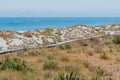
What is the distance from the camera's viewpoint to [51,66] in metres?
16.4

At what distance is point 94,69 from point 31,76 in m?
3.78

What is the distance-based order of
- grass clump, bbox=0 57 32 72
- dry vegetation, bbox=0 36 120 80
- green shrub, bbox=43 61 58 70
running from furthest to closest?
1. green shrub, bbox=43 61 58 70
2. grass clump, bbox=0 57 32 72
3. dry vegetation, bbox=0 36 120 80

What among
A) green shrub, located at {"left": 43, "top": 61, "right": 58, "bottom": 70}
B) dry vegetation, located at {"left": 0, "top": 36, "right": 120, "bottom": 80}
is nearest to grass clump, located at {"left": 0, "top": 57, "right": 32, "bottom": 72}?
dry vegetation, located at {"left": 0, "top": 36, "right": 120, "bottom": 80}

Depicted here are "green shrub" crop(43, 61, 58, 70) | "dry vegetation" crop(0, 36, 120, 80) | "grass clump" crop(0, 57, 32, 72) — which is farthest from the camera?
"green shrub" crop(43, 61, 58, 70)

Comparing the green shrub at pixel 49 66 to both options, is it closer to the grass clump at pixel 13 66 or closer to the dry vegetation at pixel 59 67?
the dry vegetation at pixel 59 67

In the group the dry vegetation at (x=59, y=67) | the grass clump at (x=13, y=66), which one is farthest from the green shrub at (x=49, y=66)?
the grass clump at (x=13, y=66)

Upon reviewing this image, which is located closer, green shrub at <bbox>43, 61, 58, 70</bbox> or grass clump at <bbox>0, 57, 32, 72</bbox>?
grass clump at <bbox>0, 57, 32, 72</bbox>

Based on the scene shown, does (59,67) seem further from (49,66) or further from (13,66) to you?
(13,66)

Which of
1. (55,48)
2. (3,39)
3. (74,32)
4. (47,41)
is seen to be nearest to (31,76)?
(55,48)

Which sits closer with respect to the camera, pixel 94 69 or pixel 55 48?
pixel 94 69

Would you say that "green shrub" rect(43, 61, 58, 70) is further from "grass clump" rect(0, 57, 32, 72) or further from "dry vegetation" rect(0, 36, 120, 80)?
"grass clump" rect(0, 57, 32, 72)

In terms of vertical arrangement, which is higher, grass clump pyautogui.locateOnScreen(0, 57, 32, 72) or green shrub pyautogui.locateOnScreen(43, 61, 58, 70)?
grass clump pyautogui.locateOnScreen(0, 57, 32, 72)

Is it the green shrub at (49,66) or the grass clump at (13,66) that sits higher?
the grass clump at (13,66)

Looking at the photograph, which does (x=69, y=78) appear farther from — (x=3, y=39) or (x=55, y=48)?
(x=3, y=39)
